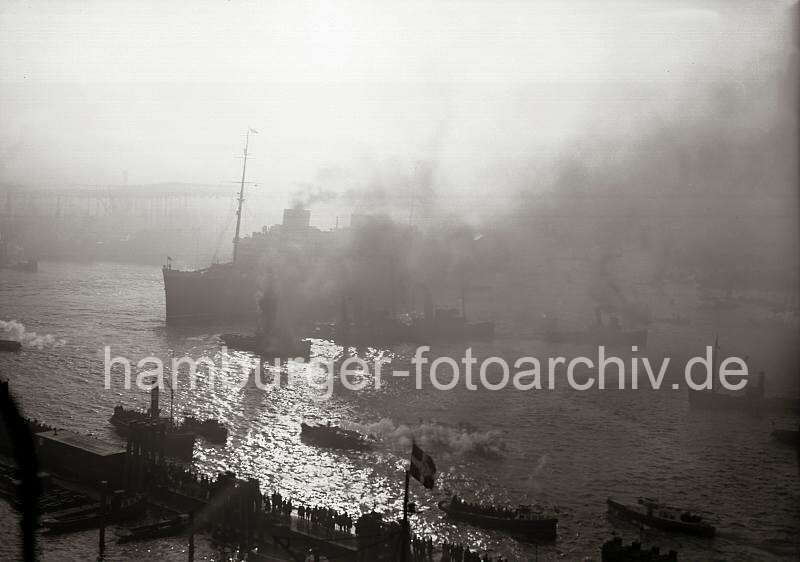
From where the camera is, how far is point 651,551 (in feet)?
75.4

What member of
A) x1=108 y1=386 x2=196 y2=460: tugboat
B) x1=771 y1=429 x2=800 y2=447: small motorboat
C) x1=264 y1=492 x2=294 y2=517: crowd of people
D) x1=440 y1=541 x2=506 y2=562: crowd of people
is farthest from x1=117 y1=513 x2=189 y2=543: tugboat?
x1=771 y1=429 x2=800 y2=447: small motorboat

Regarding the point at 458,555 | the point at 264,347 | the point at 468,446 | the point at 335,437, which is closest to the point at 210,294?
the point at 264,347

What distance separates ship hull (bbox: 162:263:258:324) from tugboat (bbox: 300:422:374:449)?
4803 cm

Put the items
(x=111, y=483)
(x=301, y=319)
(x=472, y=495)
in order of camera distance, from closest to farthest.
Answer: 1. (x=111, y=483)
2. (x=472, y=495)
3. (x=301, y=319)

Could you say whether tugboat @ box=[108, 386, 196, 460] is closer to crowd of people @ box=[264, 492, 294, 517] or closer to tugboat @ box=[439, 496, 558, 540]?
crowd of people @ box=[264, 492, 294, 517]

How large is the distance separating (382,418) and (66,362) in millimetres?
26575

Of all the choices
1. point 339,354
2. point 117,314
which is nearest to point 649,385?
point 339,354

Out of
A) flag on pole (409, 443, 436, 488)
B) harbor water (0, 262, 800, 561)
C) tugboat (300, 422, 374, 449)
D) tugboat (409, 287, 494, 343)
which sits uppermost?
flag on pole (409, 443, 436, 488)

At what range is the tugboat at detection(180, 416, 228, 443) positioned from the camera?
34.1 m

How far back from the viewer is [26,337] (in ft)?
198

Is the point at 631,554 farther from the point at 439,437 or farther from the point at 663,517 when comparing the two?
the point at 439,437

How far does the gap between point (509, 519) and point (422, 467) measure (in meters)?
14.5

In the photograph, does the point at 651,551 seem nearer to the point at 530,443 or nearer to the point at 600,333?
the point at 530,443

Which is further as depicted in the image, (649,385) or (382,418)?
(649,385)
